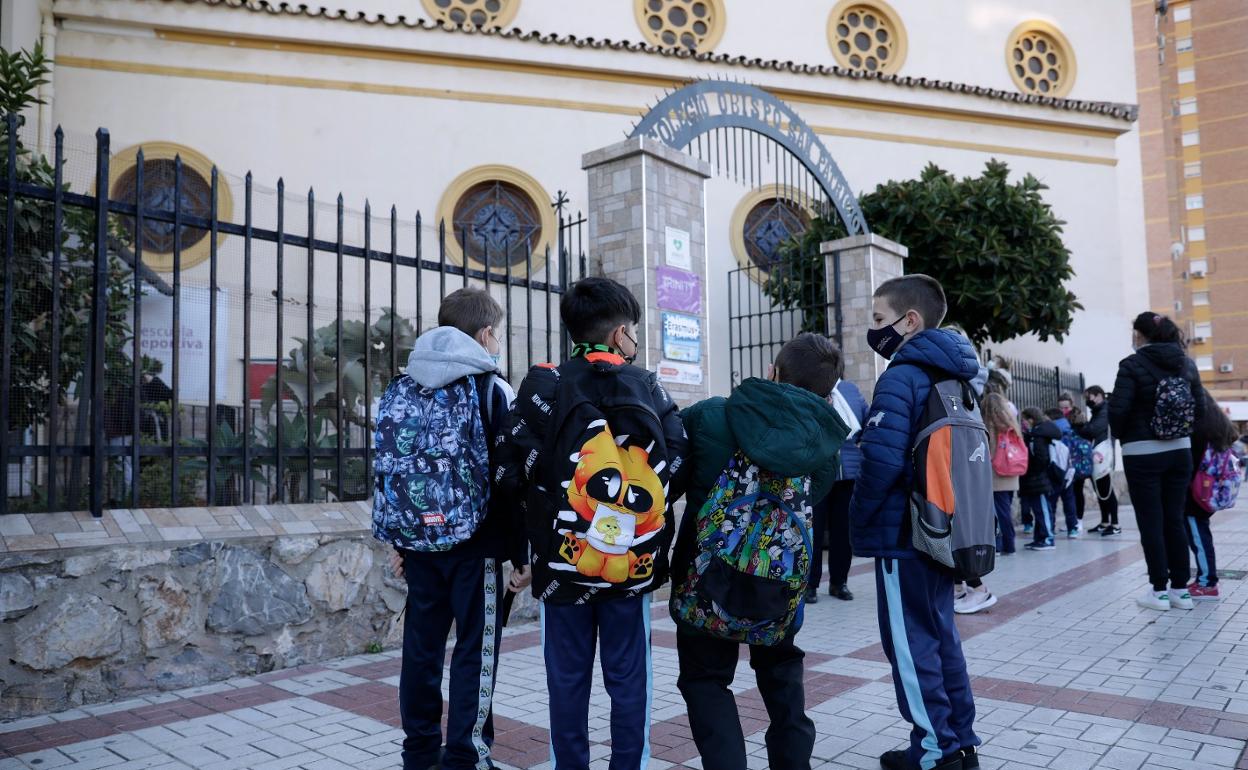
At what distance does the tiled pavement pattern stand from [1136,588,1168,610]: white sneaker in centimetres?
20

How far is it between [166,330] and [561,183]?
31.3 ft

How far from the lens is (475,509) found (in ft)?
10.5

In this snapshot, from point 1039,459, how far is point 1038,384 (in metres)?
5.92

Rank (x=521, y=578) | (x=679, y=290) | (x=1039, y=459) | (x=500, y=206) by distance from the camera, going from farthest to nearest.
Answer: (x=500, y=206) → (x=1039, y=459) → (x=679, y=290) → (x=521, y=578)

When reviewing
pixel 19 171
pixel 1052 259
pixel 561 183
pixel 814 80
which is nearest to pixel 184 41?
pixel 561 183

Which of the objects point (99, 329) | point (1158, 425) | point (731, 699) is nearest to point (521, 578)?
point (731, 699)

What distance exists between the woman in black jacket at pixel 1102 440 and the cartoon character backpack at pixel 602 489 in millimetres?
9531

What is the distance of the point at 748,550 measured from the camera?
2.78 meters

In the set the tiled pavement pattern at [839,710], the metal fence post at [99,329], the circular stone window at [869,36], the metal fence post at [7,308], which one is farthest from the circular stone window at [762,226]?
the metal fence post at [7,308]

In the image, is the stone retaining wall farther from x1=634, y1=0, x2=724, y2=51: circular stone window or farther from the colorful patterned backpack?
x1=634, y1=0, x2=724, y2=51: circular stone window

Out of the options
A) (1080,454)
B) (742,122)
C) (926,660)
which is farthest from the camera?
(1080,454)

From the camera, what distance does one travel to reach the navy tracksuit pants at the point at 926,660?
10.3 ft

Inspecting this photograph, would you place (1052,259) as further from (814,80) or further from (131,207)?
(131,207)

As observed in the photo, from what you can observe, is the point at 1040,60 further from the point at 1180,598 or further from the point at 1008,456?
the point at 1180,598
